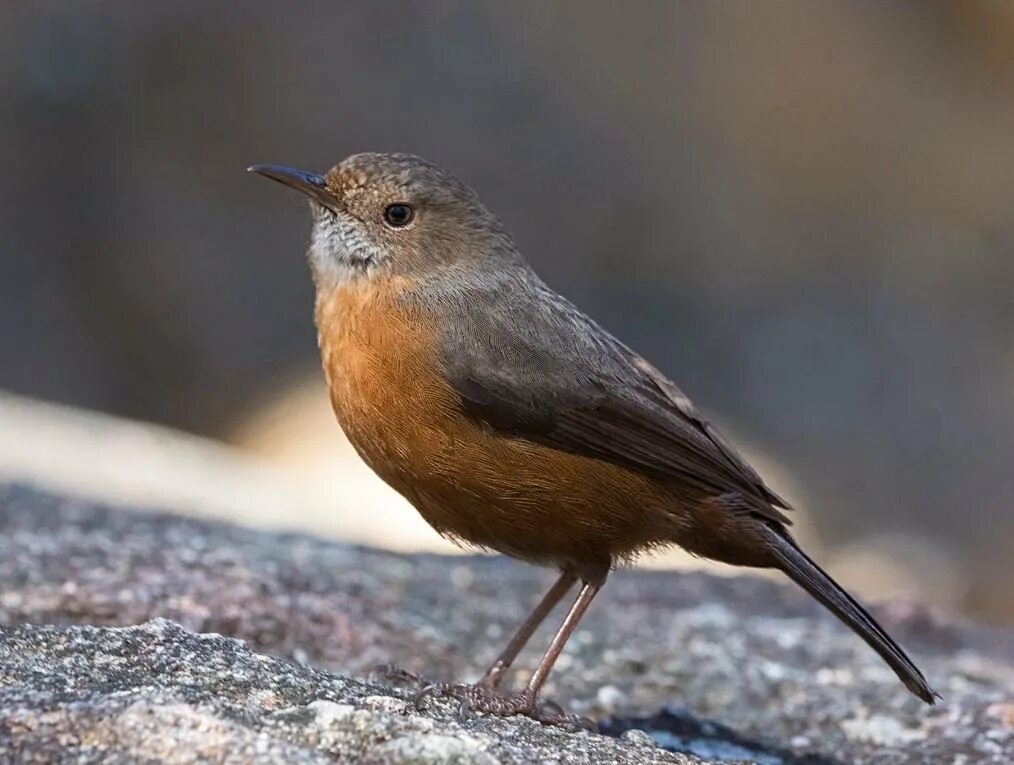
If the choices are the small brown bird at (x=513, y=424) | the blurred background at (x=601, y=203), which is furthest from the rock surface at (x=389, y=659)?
the blurred background at (x=601, y=203)

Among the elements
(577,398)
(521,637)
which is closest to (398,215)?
(577,398)

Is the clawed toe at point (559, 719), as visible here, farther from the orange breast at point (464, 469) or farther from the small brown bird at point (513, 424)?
the orange breast at point (464, 469)

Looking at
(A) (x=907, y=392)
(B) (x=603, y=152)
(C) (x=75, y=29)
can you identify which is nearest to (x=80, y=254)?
(C) (x=75, y=29)

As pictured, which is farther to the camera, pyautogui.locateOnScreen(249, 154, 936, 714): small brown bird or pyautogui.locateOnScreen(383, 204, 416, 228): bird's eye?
pyautogui.locateOnScreen(383, 204, 416, 228): bird's eye

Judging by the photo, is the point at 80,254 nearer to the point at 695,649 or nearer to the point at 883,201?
Result: the point at 883,201

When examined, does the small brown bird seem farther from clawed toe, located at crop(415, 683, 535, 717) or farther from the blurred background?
the blurred background

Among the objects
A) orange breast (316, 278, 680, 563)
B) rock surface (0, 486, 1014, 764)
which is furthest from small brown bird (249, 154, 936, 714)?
rock surface (0, 486, 1014, 764)
